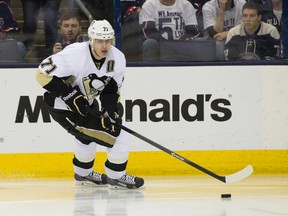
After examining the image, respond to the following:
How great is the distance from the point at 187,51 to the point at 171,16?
0.30 meters

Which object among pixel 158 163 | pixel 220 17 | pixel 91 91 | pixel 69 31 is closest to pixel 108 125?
pixel 91 91

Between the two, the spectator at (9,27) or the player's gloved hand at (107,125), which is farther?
the spectator at (9,27)

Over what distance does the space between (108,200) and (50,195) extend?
46 centimetres

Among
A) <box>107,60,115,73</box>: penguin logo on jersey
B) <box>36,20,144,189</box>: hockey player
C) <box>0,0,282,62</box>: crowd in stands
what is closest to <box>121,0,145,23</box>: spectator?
<box>0,0,282,62</box>: crowd in stands

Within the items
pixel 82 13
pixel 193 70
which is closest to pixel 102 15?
pixel 82 13

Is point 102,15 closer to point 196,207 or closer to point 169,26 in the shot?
point 169,26

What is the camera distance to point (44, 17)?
7734 millimetres

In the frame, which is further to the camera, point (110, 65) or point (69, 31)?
point (69, 31)

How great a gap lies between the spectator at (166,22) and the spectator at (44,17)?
0.65 meters

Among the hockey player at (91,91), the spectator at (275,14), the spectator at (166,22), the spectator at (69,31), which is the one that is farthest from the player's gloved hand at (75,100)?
the spectator at (275,14)

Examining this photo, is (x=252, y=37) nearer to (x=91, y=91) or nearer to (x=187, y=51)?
(x=187, y=51)

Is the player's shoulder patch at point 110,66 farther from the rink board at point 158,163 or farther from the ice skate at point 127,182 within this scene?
the rink board at point 158,163

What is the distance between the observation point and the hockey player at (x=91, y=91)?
21.6ft

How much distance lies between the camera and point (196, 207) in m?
5.96
